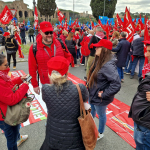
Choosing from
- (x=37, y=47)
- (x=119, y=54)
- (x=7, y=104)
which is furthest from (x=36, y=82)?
(x=119, y=54)

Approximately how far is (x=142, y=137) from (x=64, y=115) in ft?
3.15

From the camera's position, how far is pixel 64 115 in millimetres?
1410

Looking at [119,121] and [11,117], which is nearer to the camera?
[11,117]

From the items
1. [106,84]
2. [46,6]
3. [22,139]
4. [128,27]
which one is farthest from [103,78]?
[46,6]

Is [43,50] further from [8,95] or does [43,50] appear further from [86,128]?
[86,128]

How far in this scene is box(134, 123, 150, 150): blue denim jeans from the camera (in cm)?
155

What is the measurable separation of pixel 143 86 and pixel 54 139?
1121 millimetres

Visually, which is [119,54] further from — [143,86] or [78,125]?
[78,125]

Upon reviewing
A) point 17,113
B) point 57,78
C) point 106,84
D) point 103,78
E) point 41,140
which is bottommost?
point 41,140

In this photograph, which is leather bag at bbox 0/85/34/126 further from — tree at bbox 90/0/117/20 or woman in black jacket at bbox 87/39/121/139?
tree at bbox 90/0/117/20

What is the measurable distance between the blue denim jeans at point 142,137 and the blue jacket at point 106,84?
0.57m

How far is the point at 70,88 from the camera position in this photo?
1.38m

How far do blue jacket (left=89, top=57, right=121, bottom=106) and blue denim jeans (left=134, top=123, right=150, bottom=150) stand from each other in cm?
57

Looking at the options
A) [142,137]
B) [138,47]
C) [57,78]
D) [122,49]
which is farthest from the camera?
[138,47]
